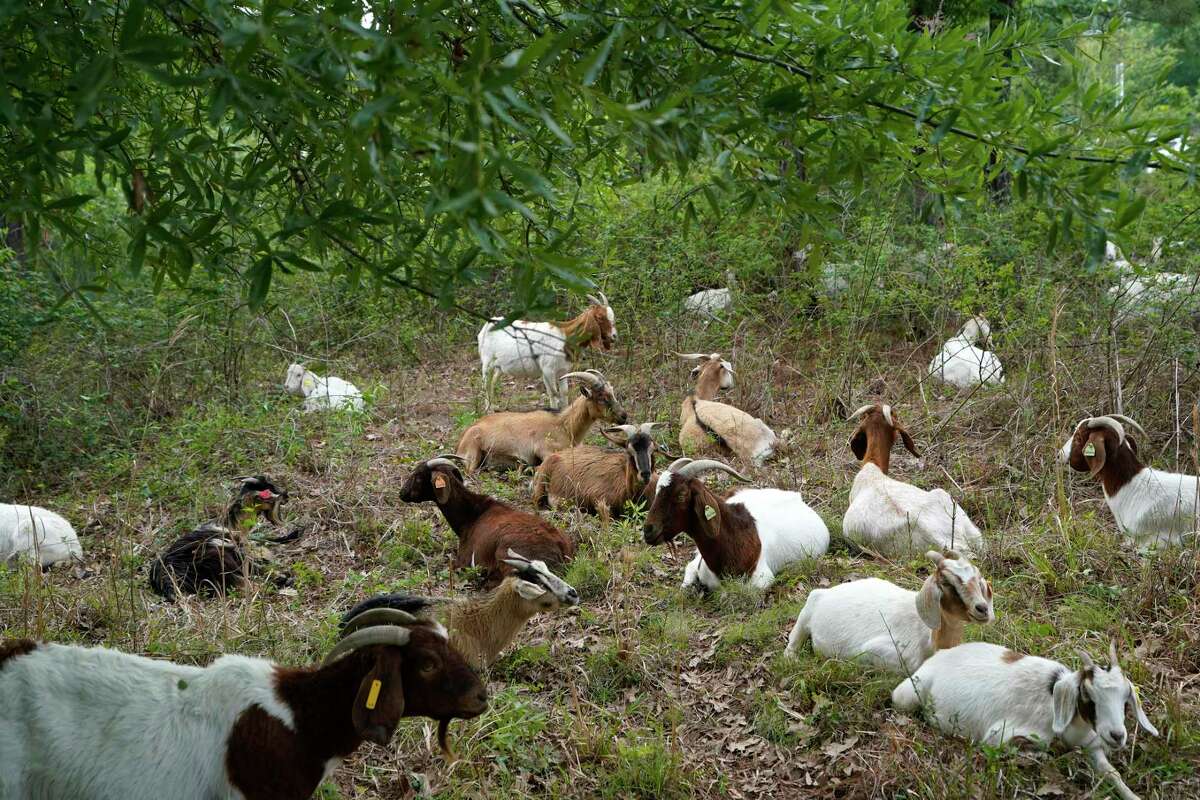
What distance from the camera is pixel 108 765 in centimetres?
370

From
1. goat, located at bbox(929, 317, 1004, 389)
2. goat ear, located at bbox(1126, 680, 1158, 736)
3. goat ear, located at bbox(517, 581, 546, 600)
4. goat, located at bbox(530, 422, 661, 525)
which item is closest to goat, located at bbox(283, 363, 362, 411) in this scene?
goat, located at bbox(530, 422, 661, 525)

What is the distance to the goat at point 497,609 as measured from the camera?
554 centimetres

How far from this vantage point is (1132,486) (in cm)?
650

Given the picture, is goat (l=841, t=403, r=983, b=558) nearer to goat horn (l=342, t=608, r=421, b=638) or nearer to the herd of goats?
the herd of goats

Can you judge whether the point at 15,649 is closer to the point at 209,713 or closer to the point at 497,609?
the point at 209,713

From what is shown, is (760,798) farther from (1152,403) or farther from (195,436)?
(195,436)

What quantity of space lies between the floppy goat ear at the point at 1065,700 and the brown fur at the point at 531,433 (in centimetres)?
543

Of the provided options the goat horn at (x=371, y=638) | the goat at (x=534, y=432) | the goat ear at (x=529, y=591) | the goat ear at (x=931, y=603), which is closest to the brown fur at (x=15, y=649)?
the goat horn at (x=371, y=638)

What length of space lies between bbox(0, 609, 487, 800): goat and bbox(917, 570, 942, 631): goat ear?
84.9 inches

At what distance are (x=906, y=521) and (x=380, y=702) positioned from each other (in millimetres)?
3911

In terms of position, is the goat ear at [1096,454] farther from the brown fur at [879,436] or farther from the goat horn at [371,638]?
the goat horn at [371,638]

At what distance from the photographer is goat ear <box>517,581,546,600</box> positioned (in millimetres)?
5562

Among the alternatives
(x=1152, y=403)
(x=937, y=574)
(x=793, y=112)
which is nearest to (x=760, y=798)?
(x=937, y=574)

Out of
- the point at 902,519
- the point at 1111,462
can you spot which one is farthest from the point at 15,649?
the point at 1111,462
